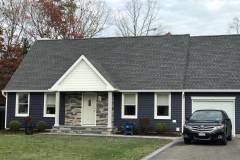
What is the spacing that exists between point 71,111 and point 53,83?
90.6 inches

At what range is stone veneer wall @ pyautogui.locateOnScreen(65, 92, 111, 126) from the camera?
31.5 metres

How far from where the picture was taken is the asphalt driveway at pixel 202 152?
1753cm

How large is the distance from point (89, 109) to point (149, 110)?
3964 millimetres

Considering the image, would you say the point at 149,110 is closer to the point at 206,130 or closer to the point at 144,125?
the point at 144,125

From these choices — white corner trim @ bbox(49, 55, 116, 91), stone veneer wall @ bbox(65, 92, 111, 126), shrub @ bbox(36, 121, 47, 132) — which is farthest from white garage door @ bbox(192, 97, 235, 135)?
shrub @ bbox(36, 121, 47, 132)

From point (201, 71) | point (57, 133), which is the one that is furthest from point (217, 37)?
point (57, 133)

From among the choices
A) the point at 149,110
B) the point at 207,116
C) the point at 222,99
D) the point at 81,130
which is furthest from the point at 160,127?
the point at 207,116

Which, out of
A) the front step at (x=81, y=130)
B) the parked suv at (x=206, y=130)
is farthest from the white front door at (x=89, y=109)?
the parked suv at (x=206, y=130)

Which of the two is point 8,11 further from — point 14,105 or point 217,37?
point 217,37

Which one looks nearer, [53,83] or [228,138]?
[228,138]

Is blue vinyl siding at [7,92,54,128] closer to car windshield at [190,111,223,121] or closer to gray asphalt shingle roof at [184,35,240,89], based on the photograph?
gray asphalt shingle roof at [184,35,240,89]

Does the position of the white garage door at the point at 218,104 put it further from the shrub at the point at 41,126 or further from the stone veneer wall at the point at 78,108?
the shrub at the point at 41,126

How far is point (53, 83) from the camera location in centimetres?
3275

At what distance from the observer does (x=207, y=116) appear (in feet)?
79.3
